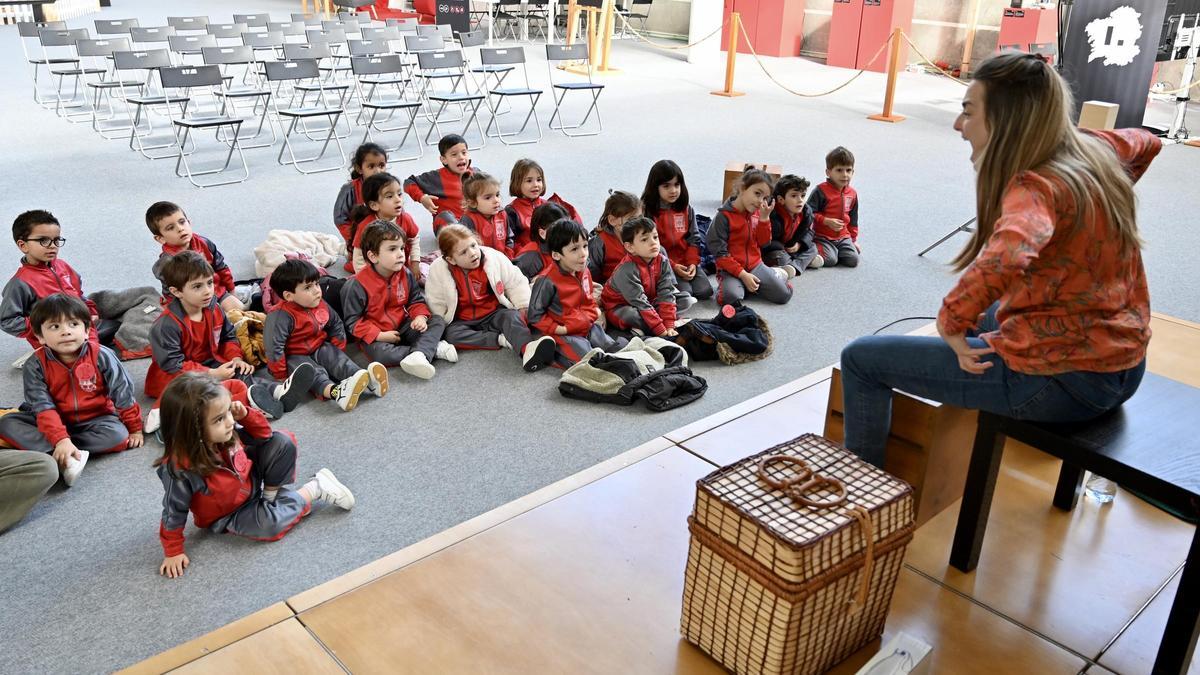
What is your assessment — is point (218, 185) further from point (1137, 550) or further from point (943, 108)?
point (943, 108)

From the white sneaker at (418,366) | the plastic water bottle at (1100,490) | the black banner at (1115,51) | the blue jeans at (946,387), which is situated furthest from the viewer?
the black banner at (1115,51)

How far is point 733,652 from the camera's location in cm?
198

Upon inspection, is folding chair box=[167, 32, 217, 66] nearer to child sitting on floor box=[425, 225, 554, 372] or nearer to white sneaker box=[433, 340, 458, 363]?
child sitting on floor box=[425, 225, 554, 372]

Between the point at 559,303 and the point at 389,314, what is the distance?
76 cm

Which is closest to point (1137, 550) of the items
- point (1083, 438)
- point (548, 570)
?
point (1083, 438)

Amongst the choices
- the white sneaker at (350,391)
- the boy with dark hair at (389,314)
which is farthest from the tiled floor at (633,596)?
the boy with dark hair at (389,314)

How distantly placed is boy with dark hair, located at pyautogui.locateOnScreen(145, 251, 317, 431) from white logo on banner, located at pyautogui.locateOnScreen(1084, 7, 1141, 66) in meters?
7.98

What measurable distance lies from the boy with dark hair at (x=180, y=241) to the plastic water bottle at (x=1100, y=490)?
3.45 meters

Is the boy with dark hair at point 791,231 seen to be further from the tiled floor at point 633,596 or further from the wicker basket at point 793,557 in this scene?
the wicker basket at point 793,557

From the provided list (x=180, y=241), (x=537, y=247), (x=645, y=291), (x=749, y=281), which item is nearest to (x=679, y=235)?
(x=749, y=281)

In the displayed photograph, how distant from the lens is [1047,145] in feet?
6.14

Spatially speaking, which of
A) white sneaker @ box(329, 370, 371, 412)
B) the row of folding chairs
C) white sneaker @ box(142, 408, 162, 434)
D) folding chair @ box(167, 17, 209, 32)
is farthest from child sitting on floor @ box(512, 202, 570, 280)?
folding chair @ box(167, 17, 209, 32)

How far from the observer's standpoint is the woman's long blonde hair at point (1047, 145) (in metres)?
1.85

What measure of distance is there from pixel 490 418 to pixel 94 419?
1407 millimetres
